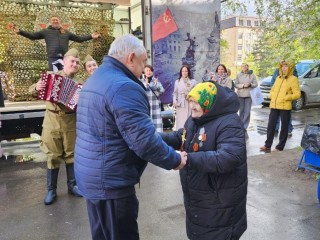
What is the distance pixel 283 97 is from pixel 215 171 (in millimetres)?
4560

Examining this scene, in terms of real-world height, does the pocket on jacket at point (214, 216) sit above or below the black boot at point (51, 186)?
above

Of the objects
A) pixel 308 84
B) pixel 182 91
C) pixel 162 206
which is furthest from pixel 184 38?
pixel 308 84

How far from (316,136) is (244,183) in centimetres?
267

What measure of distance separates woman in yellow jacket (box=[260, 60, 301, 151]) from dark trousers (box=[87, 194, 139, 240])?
454 centimetres

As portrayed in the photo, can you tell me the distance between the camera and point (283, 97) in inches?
236

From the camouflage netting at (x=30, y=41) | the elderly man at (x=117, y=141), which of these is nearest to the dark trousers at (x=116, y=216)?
the elderly man at (x=117, y=141)

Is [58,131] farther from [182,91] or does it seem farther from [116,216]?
[182,91]

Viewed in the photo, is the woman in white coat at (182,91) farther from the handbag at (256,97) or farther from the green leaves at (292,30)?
the green leaves at (292,30)

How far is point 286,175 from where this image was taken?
476cm

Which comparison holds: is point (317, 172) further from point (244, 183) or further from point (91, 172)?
point (91, 172)

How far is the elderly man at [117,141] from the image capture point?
1.82 m

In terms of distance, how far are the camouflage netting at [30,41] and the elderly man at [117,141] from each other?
5755mm

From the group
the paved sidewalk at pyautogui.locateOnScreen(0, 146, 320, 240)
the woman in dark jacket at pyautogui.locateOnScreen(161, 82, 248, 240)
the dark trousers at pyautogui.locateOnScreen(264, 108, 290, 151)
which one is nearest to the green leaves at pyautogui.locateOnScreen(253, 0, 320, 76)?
the dark trousers at pyautogui.locateOnScreen(264, 108, 290, 151)

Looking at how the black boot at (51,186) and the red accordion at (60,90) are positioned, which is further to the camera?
the black boot at (51,186)
